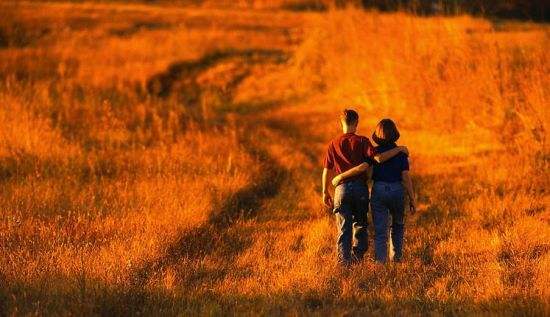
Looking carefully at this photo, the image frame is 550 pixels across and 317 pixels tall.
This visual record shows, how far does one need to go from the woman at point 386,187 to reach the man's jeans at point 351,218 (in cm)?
10

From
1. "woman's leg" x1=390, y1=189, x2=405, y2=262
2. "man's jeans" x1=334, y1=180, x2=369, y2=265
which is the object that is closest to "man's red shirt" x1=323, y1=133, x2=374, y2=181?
"man's jeans" x1=334, y1=180, x2=369, y2=265

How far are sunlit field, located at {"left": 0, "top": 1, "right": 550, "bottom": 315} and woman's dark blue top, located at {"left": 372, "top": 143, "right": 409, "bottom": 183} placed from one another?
0.72 meters

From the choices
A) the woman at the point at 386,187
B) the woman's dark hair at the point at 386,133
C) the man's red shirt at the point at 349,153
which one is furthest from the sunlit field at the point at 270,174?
the woman's dark hair at the point at 386,133

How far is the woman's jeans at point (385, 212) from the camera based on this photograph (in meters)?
6.93

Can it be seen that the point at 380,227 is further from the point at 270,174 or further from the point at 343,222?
the point at 270,174

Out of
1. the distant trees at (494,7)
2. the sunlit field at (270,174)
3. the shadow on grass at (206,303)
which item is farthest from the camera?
the distant trees at (494,7)

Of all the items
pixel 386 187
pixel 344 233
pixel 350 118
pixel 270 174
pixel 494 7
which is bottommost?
pixel 270 174

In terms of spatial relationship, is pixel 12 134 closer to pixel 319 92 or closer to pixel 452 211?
pixel 452 211

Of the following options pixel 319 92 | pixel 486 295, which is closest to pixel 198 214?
pixel 486 295

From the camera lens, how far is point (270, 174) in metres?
11.1

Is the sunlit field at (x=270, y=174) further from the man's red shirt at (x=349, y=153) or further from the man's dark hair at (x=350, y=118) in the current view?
the man's dark hair at (x=350, y=118)

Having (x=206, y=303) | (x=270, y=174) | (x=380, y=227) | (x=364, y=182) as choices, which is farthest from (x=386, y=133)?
(x=270, y=174)

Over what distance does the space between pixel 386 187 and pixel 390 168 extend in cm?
17

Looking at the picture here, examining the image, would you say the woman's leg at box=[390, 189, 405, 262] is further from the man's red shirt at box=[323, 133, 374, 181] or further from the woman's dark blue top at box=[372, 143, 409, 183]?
the man's red shirt at box=[323, 133, 374, 181]
